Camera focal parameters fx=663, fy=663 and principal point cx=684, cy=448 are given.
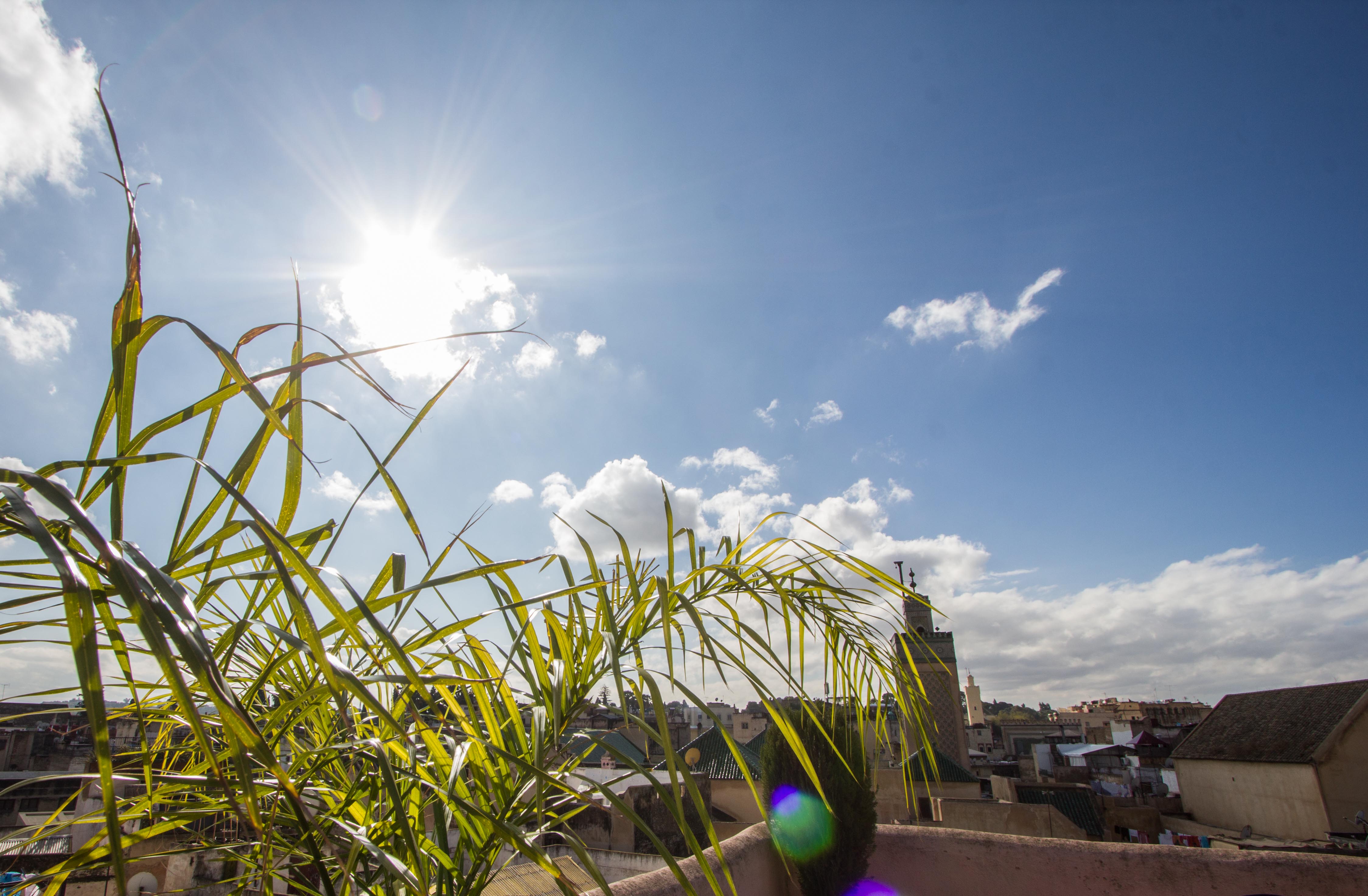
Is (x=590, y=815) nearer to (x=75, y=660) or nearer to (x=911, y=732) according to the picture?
(x=911, y=732)

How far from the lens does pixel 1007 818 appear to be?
12227 mm

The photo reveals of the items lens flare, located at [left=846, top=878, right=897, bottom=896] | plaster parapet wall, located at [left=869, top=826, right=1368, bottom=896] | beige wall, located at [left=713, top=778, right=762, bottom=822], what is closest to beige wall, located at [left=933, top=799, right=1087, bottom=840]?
beige wall, located at [left=713, top=778, right=762, bottom=822]

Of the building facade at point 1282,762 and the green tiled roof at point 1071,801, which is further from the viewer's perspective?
the building facade at point 1282,762

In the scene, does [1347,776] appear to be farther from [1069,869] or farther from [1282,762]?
[1069,869]

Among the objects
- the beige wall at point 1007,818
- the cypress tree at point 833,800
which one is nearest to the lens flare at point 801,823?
the cypress tree at point 833,800

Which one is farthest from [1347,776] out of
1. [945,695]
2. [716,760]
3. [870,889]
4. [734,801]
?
[870,889]

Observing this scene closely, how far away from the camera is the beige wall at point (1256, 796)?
54.7 feet

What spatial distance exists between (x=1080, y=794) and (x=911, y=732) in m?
19.5

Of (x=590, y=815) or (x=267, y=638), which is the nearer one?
(x=267, y=638)

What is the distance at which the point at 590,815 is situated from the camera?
1234cm

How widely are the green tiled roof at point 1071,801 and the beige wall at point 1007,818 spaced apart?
2292mm

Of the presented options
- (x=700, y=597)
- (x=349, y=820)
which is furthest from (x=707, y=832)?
(x=349, y=820)

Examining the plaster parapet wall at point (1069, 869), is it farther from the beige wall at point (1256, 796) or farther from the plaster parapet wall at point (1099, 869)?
the beige wall at point (1256, 796)

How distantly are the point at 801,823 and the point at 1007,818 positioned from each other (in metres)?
8.63
